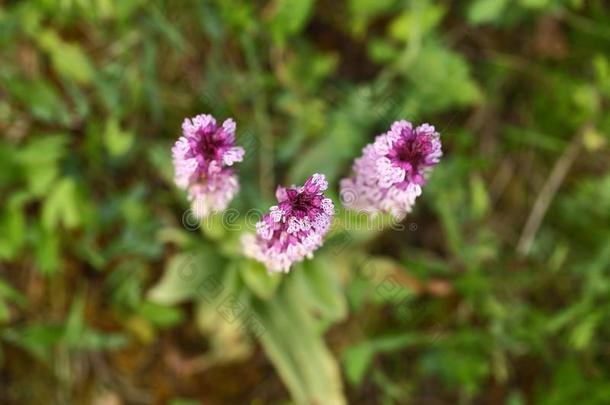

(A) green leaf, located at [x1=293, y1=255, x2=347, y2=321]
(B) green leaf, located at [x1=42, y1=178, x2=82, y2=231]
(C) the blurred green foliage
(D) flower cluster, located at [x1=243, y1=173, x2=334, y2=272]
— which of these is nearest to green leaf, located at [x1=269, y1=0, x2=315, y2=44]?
(C) the blurred green foliage

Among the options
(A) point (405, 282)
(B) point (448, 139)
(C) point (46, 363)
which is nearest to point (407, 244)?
(A) point (405, 282)

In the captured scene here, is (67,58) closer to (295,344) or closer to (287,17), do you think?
(287,17)

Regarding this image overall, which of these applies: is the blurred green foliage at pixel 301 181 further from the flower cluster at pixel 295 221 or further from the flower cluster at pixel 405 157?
the flower cluster at pixel 405 157

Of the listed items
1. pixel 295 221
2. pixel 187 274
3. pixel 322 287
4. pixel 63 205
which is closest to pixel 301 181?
pixel 322 287

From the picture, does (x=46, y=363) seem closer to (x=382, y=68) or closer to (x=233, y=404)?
(x=233, y=404)

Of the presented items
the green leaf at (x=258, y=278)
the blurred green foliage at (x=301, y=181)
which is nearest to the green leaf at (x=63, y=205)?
the blurred green foliage at (x=301, y=181)

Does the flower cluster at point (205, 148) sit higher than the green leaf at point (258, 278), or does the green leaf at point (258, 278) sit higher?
the green leaf at point (258, 278)
